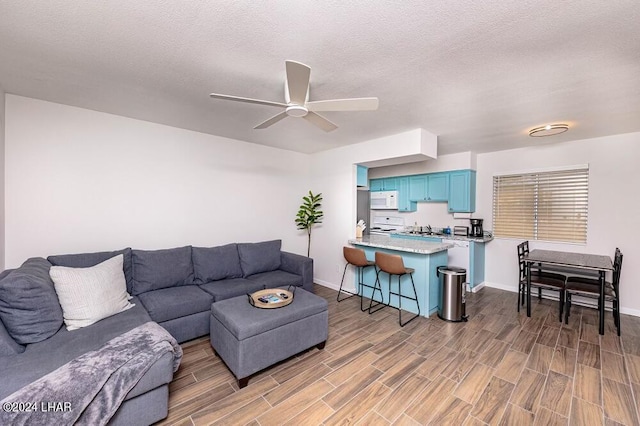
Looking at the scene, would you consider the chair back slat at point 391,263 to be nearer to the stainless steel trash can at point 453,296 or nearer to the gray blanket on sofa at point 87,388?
the stainless steel trash can at point 453,296

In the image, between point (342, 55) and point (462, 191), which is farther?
point (462, 191)

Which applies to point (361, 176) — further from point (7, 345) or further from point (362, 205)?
point (7, 345)

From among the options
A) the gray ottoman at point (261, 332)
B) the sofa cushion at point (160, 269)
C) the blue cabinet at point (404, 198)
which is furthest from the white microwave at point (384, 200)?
the sofa cushion at point (160, 269)

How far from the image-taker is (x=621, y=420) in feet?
5.89

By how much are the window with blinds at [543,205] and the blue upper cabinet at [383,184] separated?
6.20 feet

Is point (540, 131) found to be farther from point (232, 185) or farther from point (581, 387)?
point (232, 185)

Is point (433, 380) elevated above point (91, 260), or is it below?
below

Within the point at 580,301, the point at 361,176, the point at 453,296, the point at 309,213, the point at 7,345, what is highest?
the point at 361,176

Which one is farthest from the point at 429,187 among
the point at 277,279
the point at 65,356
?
the point at 65,356

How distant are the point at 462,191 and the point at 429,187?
0.62 metres

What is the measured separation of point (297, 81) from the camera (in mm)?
1779

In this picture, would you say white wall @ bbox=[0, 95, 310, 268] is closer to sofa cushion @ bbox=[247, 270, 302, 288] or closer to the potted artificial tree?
the potted artificial tree

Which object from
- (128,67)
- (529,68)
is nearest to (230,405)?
(128,67)

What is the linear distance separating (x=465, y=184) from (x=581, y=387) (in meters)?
3.38
